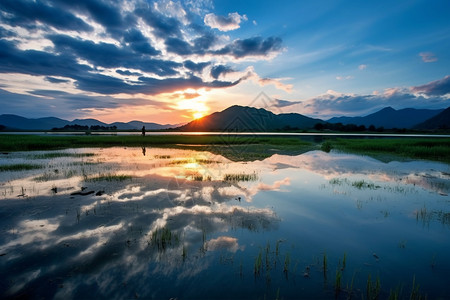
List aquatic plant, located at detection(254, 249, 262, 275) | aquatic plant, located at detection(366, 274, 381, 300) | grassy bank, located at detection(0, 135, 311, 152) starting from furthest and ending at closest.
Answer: grassy bank, located at detection(0, 135, 311, 152)
aquatic plant, located at detection(254, 249, 262, 275)
aquatic plant, located at detection(366, 274, 381, 300)

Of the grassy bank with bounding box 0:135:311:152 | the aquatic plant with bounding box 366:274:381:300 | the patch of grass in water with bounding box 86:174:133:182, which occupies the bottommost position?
the aquatic plant with bounding box 366:274:381:300

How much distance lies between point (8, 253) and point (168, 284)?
5373 mm

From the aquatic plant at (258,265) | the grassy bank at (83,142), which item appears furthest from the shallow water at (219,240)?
the grassy bank at (83,142)

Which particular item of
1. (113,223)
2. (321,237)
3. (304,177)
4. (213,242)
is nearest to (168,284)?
(213,242)

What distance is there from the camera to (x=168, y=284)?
5.72 m

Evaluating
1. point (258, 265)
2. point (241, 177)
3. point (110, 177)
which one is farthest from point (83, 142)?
point (258, 265)

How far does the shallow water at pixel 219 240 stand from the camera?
225 inches

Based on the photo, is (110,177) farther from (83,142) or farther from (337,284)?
(83,142)

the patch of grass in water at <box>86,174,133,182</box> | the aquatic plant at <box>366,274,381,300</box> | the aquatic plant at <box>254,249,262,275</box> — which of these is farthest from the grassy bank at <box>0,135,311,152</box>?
the aquatic plant at <box>366,274,381,300</box>

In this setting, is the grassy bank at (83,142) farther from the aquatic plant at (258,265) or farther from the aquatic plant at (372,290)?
the aquatic plant at (372,290)

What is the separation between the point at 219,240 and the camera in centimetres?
805

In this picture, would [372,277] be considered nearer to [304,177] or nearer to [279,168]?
[304,177]

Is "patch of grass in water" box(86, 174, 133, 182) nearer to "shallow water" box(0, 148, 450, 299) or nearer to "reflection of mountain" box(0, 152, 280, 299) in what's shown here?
"shallow water" box(0, 148, 450, 299)

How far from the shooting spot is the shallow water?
5719mm
